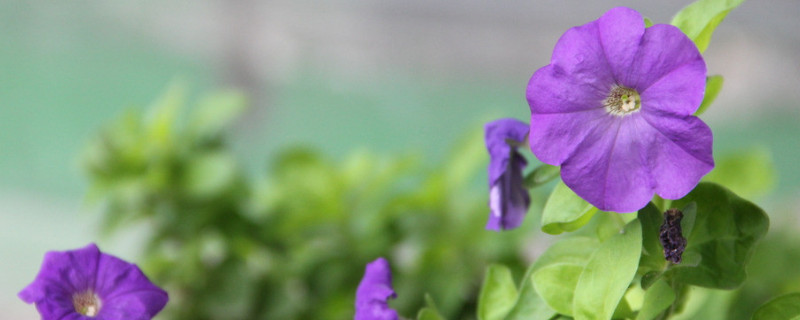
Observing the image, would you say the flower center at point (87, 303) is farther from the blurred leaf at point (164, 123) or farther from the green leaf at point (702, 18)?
the blurred leaf at point (164, 123)

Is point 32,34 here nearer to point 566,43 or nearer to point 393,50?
point 393,50

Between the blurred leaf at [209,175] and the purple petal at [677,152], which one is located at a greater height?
the blurred leaf at [209,175]

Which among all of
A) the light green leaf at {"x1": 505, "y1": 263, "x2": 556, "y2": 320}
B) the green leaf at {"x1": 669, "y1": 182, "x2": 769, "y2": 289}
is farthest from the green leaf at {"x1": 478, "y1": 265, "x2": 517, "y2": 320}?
the green leaf at {"x1": 669, "y1": 182, "x2": 769, "y2": 289}

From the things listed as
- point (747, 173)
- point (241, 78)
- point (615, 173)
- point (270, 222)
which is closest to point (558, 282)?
point (615, 173)

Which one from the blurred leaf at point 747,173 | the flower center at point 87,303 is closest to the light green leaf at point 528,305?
the flower center at point 87,303

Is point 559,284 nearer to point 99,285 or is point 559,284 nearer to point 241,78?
point 99,285

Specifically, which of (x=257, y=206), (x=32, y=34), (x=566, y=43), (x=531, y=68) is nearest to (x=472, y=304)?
(x=257, y=206)

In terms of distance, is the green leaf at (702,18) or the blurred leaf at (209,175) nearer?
the green leaf at (702,18)
